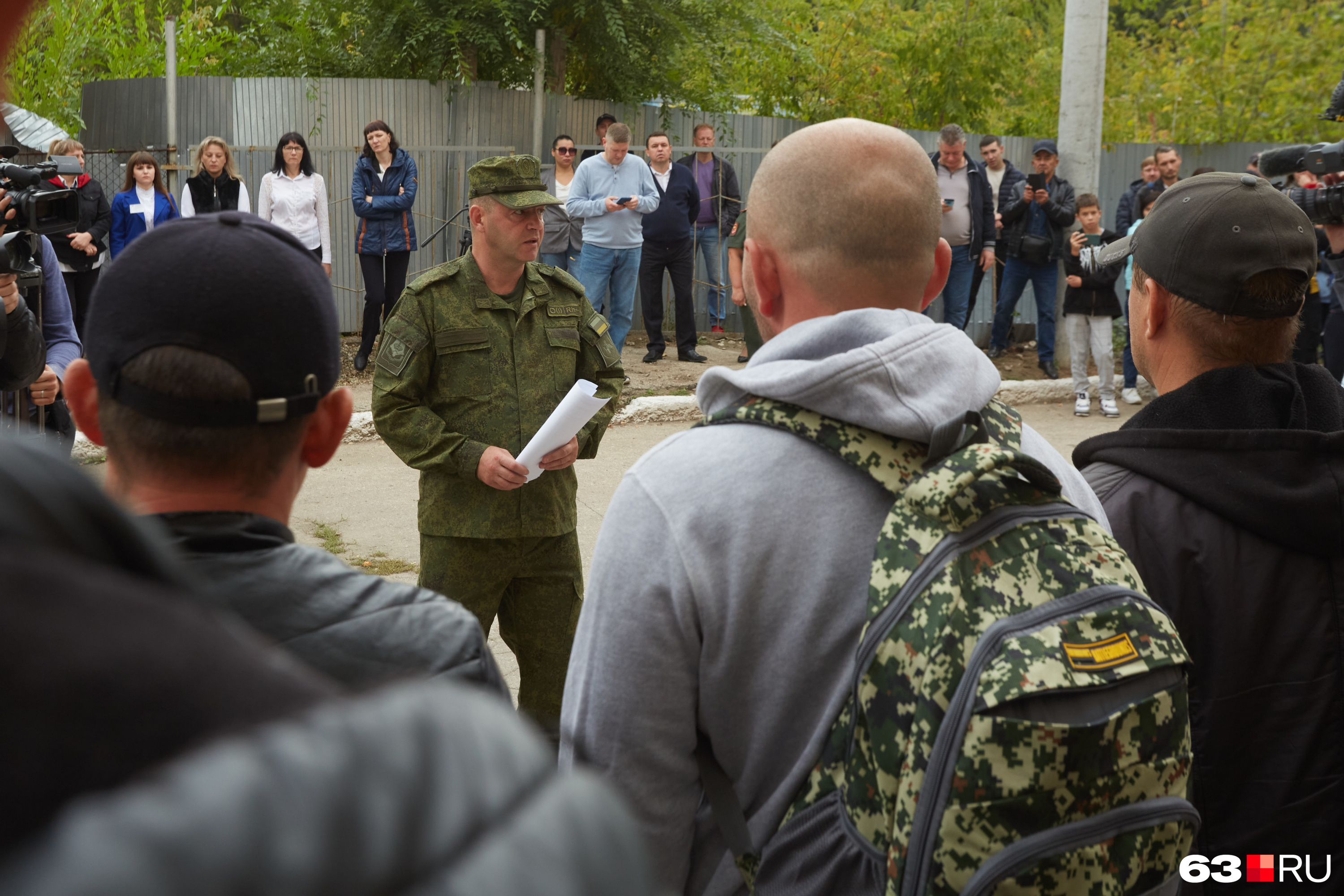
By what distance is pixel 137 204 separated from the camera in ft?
33.0

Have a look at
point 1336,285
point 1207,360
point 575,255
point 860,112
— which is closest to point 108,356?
point 1207,360

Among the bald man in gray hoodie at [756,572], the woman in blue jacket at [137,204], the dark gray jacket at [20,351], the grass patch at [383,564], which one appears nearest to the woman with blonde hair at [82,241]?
the woman in blue jacket at [137,204]

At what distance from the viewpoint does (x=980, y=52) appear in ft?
50.8

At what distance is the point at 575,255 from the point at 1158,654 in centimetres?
1055

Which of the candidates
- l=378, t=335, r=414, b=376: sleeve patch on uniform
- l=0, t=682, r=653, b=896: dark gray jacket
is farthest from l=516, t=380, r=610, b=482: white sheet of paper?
l=0, t=682, r=653, b=896: dark gray jacket

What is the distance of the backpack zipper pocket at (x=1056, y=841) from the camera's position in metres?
1.45

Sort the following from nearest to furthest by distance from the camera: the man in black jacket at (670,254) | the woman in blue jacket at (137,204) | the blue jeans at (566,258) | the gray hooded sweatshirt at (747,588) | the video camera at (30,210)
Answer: the gray hooded sweatshirt at (747,588), the video camera at (30,210), the woman in blue jacket at (137,204), the blue jeans at (566,258), the man in black jacket at (670,254)

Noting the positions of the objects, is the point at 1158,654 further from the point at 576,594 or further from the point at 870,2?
the point at 870,2

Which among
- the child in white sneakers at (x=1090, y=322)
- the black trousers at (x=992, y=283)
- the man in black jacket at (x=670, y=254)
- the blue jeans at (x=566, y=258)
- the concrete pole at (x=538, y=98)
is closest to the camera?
the child in white sneakers at (x=1090, y=322)

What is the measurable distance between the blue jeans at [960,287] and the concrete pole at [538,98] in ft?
15.7

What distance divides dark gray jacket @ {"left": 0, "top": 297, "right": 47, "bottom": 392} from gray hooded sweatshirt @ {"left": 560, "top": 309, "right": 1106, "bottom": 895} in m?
2.82

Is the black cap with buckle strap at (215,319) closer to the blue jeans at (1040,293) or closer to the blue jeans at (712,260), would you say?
the blue jeans at (1040,293)

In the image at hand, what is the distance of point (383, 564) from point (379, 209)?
19.4ft

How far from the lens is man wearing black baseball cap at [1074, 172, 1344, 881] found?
2.14m
